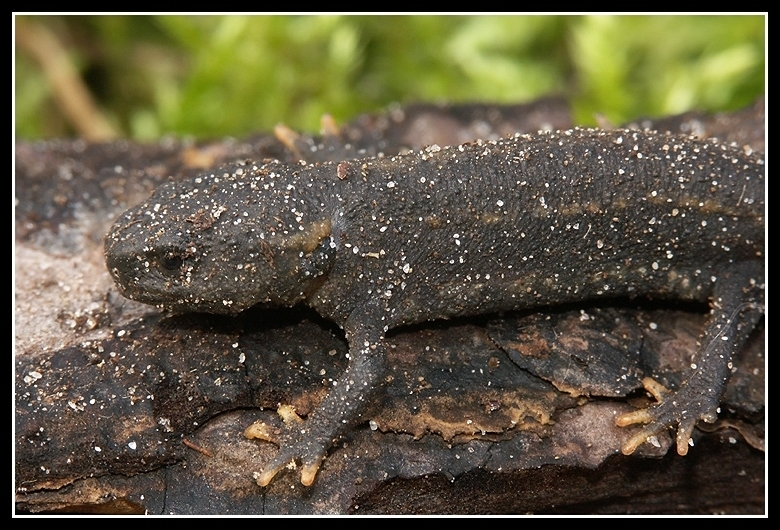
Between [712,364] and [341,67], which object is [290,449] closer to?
[712,364]

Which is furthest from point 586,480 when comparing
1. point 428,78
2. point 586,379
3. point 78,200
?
point 428,78

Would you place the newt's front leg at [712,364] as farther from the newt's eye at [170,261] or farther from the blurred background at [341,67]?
the blurred background at [341,67]

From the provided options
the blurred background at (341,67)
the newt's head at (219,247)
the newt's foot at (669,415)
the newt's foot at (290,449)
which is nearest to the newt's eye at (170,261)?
the newt's head at (219,247)

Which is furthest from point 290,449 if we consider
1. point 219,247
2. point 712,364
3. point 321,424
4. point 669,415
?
point 712,364

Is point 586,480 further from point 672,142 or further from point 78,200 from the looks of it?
point 78,200

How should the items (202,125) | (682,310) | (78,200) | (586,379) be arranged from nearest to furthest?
1. (586,379)
2. (682,310)
3. (78,200)
4. (202,125)

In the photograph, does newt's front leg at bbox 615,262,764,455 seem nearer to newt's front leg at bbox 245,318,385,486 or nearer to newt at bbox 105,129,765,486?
newt at bbox 105,129,765,486

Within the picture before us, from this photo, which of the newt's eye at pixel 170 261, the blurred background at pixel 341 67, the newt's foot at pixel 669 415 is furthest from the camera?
the blurred background at pixel 341 67
